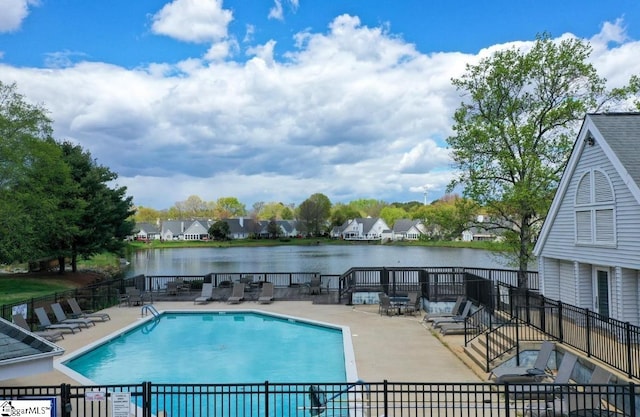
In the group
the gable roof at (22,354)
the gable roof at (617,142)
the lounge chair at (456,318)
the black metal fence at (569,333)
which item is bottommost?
the lounge chair at (456,318)

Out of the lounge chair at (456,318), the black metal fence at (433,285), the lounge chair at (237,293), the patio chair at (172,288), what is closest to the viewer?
the lounge chair at (456,318)

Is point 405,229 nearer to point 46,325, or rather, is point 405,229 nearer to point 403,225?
point 403,225

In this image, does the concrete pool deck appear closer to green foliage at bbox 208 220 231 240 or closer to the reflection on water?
the reflection on water

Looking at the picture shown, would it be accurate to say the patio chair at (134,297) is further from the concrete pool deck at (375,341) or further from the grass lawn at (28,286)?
the grass lawn at (28,286)

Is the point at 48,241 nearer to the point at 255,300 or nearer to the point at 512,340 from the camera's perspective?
the point at 255,300

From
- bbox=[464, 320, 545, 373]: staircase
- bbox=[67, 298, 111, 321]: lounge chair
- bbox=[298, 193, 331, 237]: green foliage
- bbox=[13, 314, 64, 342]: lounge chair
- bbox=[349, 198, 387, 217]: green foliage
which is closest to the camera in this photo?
bbox=[464, 320, 545, 373]: staircase

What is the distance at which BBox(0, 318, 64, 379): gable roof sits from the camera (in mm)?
9180

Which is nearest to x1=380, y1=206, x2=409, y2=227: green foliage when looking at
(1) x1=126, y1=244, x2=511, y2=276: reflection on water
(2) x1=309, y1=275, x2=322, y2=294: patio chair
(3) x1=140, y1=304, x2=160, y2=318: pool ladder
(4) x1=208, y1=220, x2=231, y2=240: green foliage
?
(4) x1=208, y1=220, x2=231, y2=240: green foliage

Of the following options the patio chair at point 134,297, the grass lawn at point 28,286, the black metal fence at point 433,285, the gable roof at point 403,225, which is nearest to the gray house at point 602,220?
the black metal fence at point 433,285

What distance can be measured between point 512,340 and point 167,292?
19.1m

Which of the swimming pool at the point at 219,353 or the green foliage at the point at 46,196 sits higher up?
the green foliage at the point at 46,196

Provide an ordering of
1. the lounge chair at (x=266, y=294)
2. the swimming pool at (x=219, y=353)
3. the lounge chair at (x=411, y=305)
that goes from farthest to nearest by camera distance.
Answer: the lounge chair at (x=266, y=294) → the lounge chair at (x=411, y=305) → the swimming pool at (x=219, y=353)

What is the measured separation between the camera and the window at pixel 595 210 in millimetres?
13023

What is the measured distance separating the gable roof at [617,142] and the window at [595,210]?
667 mm
